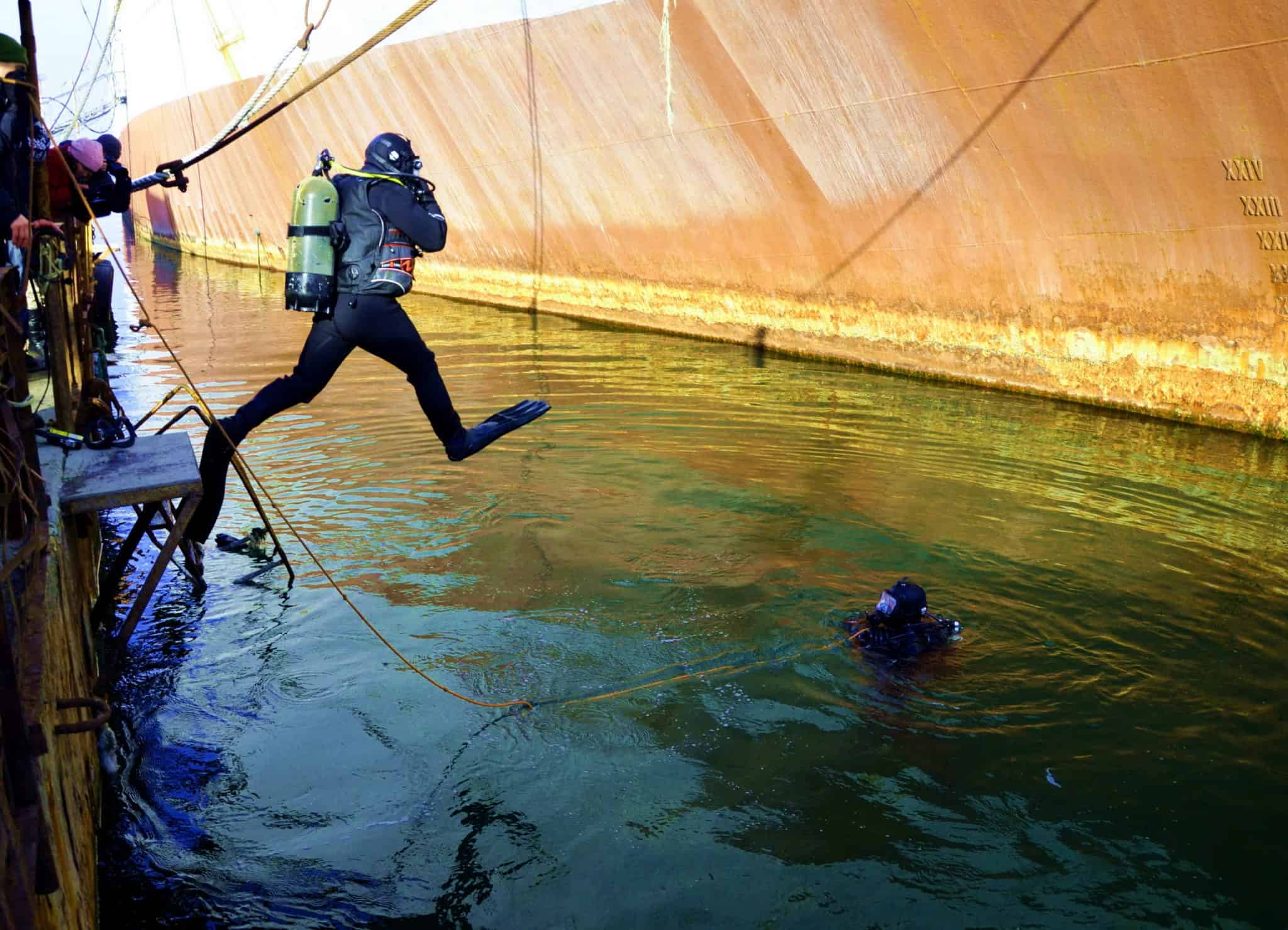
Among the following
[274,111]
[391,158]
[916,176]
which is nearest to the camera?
[391,158]

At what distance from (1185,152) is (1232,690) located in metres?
6.15

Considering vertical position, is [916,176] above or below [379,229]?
above

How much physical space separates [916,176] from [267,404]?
859 cm

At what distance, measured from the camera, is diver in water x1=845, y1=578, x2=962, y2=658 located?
567 cm

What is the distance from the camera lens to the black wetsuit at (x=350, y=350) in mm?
5574

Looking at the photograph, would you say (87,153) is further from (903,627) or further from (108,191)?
(903,627)

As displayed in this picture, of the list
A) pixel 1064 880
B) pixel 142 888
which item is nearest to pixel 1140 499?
pixel 1064 880

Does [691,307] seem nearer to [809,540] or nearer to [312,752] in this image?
[809,540]

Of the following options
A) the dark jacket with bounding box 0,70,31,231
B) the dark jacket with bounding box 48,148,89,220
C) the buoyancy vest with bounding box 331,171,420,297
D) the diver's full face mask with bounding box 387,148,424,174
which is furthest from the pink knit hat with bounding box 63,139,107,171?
the diver's full face mask with bounding box 387,148,424,174

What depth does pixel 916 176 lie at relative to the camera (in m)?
12.0

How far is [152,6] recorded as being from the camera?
28859 mm

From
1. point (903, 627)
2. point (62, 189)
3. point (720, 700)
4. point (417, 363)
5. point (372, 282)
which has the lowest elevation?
point (720, 700)

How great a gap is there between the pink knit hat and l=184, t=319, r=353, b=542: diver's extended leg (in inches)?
57.8

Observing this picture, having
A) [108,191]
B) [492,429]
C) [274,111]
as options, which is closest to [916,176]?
[274,111]
